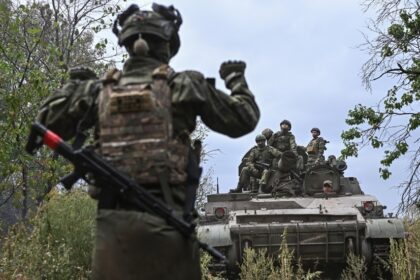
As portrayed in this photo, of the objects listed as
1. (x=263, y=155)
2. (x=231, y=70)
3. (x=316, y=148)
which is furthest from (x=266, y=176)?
(x=231, y=70)

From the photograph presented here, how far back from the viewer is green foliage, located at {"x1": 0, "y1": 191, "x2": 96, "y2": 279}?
23.7ft

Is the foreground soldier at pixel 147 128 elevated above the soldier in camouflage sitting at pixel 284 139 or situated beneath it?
situated beneath

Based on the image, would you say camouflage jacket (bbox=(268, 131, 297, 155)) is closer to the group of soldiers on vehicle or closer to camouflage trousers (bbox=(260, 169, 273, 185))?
the group of soldiers on vehicle

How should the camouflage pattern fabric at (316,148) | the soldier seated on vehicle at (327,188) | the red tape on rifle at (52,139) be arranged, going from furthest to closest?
the camouflage pattern fabric at (316,148)
the soldier seated on vehicle at (327,188)
the red tape on rifle at (52,139)

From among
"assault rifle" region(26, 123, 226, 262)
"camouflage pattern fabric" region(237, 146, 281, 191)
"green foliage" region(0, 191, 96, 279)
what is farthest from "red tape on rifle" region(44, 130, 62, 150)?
"camouflage pattern fabric" region(237, 146, 281, 191)

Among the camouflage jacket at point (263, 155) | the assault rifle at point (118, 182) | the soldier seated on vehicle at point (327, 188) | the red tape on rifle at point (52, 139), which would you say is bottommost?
the assault rifle at point (118, 182)

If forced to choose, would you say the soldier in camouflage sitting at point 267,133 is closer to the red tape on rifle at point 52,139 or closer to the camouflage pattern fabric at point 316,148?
the camouflage pattern fabric at point 316,148

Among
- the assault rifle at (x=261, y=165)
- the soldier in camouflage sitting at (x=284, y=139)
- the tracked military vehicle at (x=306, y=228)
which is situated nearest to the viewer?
the tracked military vehicle at (x=306, y=228)

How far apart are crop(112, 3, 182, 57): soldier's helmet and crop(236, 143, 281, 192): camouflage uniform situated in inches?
325

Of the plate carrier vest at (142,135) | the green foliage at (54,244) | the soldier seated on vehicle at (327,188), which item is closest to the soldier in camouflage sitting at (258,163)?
the soldier seated on vehicle at (327,188)

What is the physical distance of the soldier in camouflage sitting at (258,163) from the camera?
11758mm

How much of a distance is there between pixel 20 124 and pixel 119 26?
6.56 m

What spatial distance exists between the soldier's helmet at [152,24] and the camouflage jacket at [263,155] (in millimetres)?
8325

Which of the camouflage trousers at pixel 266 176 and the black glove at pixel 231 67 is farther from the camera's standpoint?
the camouflage trousers at pixel 266 176
